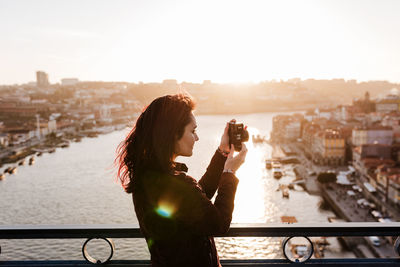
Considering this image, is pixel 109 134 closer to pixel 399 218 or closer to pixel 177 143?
pixel 399 218

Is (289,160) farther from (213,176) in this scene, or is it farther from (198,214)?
(198,214)

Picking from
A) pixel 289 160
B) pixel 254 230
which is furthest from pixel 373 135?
pixel 254 230

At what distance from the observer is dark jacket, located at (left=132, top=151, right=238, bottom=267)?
32 centimetres

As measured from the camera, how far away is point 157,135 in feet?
1.11

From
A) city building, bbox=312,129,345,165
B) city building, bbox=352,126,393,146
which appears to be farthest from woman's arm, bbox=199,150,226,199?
city building, bbox=352,126,393,146

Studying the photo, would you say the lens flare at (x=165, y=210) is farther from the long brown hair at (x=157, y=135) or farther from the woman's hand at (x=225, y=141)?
the woman's hand at (x=225, y=141)

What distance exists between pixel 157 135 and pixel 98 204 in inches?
254

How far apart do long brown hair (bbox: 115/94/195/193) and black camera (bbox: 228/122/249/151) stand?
3.0 inches

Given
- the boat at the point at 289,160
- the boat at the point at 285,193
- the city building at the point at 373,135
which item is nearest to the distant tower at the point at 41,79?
the boat at the point at 289,160

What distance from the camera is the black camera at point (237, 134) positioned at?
409 mm

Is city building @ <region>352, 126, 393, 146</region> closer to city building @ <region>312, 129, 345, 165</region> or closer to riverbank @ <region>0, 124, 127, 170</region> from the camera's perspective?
city building @ <region>312, 129, 345, 165</region>

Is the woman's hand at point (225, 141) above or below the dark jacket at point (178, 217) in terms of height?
above

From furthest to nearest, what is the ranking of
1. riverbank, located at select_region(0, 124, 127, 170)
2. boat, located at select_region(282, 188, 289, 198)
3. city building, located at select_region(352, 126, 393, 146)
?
riverbank, located at select_region(0, 124, 127, 170), city building, located at select_region(352, 126, 393, 146), boat, located at select_region(282, 188, 289, 198)

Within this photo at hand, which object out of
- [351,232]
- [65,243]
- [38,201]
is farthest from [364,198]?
[351,232]
